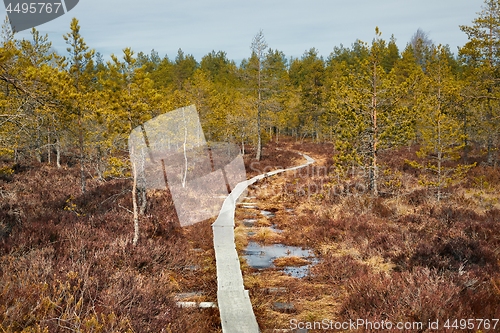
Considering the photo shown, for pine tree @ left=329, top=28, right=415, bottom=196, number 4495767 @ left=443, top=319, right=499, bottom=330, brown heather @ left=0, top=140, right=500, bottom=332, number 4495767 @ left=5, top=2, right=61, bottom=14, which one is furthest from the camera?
pine tree @ left=329, top=28, right=415, bottom=196

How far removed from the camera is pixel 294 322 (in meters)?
5.64

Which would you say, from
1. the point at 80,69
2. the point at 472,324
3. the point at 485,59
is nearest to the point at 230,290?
the point at 472,324

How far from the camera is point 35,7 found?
25.1 ft

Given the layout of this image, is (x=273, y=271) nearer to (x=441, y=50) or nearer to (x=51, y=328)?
(x=51, y=328)

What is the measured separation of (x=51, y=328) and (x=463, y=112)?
23008mm

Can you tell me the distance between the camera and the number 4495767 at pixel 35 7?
7316 millimetres

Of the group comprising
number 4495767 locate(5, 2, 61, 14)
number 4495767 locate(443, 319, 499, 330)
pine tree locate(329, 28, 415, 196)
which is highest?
number 4495767 locate(5, 2, 61, 14)

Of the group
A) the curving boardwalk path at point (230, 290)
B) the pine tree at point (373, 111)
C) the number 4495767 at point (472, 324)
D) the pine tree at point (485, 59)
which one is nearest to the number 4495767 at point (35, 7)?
the curving boardwalk path at point (230, 290)

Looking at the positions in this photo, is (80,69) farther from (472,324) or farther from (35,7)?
(472,324)

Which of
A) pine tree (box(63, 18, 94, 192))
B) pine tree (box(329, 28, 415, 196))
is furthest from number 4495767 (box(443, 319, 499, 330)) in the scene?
pine tree (box(63, 18, 94, 192))

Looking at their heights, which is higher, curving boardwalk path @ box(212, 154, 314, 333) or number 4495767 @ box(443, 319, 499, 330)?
number 4495767 @ box(443, 319, 499, 330)

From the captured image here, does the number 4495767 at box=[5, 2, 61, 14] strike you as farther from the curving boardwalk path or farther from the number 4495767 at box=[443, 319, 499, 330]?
the number 4495767 at box=[443, 319, 499, 330]

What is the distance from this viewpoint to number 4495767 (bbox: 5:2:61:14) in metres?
7.32

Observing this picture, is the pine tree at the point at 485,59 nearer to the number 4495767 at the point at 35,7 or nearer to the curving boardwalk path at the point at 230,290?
the curving boardwalk path at the point at 230,290
